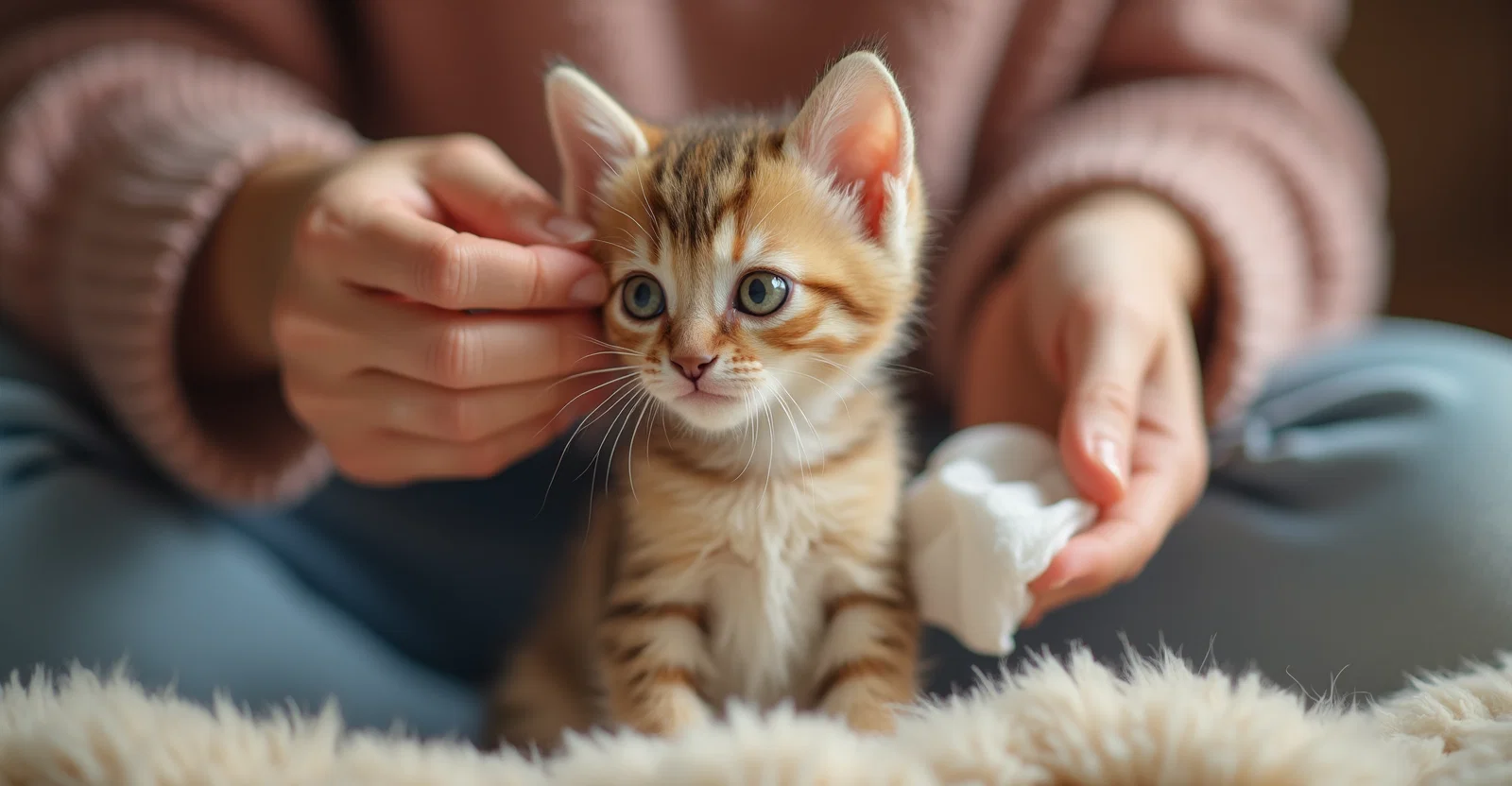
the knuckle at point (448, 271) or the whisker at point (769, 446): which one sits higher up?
the knuckle at point (448, 271)

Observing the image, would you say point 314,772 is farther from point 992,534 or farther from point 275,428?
point 275,428

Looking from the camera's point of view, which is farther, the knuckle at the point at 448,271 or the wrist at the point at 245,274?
the wrist at the point at 245,274

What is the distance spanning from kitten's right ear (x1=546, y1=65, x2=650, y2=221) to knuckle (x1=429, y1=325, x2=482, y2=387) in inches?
5.9

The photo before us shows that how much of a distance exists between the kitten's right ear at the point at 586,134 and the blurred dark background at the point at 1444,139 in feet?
4.38

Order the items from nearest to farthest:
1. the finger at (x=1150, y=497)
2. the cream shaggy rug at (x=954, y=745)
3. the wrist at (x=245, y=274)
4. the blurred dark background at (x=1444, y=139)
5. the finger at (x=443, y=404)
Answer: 1. the cream shaggy rug at (x=954, y=745)
2. the finger at (x=1150, y=497)
3. the finger at (x=443, y=404)
4. the wrist at (x=245, y=274)
5. the blurred dark background at (x=1444, y=139)

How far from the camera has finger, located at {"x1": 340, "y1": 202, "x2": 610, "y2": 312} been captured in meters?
0.75

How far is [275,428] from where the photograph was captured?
42.2 inches

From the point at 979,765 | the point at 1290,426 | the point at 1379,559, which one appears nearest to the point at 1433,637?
the point at 1379,559

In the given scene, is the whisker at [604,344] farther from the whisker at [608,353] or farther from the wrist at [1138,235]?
the wrist at [1138,235]

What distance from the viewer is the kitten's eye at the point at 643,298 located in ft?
2.59

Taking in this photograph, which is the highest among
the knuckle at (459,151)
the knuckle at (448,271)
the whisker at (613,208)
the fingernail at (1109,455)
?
the knuckle at (459,151)

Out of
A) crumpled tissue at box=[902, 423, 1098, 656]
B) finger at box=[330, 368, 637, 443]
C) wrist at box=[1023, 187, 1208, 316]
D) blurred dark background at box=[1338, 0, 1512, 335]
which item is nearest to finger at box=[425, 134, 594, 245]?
finger at box=[330, 368, 637, 443]

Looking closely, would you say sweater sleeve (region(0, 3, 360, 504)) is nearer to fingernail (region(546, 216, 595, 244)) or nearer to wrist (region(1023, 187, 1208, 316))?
fingernail (region(546, 216, 595, 244))

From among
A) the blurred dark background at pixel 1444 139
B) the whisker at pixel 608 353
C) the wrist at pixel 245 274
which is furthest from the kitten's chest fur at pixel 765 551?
the blurred dark background at pixel 1444 139
